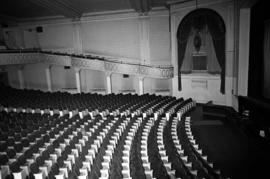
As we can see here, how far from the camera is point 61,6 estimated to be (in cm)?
514

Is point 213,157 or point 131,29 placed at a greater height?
point 131,29

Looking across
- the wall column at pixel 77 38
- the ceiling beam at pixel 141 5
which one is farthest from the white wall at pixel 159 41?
the wall column at pixel 77 38

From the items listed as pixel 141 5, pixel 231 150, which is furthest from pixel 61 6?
pixel 231 150

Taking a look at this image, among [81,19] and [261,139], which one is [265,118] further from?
[81,19]

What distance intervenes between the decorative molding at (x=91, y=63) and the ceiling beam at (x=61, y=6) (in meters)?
1.19

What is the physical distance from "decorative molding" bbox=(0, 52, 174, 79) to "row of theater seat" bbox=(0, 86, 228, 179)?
1.80m

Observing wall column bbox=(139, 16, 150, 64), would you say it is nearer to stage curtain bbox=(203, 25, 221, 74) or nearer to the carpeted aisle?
stage curtain bbox=(203, 25, 221, 74)

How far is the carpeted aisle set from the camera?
2.12m

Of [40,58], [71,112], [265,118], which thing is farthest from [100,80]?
[265,118]

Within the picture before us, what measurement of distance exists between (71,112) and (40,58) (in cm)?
307

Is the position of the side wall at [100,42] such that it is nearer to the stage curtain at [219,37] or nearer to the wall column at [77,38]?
the wall column at [77,38]

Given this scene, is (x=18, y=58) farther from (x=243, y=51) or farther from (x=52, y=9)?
(x=243, y=51)

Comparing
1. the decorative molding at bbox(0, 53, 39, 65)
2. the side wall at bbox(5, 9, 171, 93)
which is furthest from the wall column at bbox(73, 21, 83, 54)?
the decorative molding at bbox(0, 53, 39, 65)

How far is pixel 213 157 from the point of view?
239 cm
